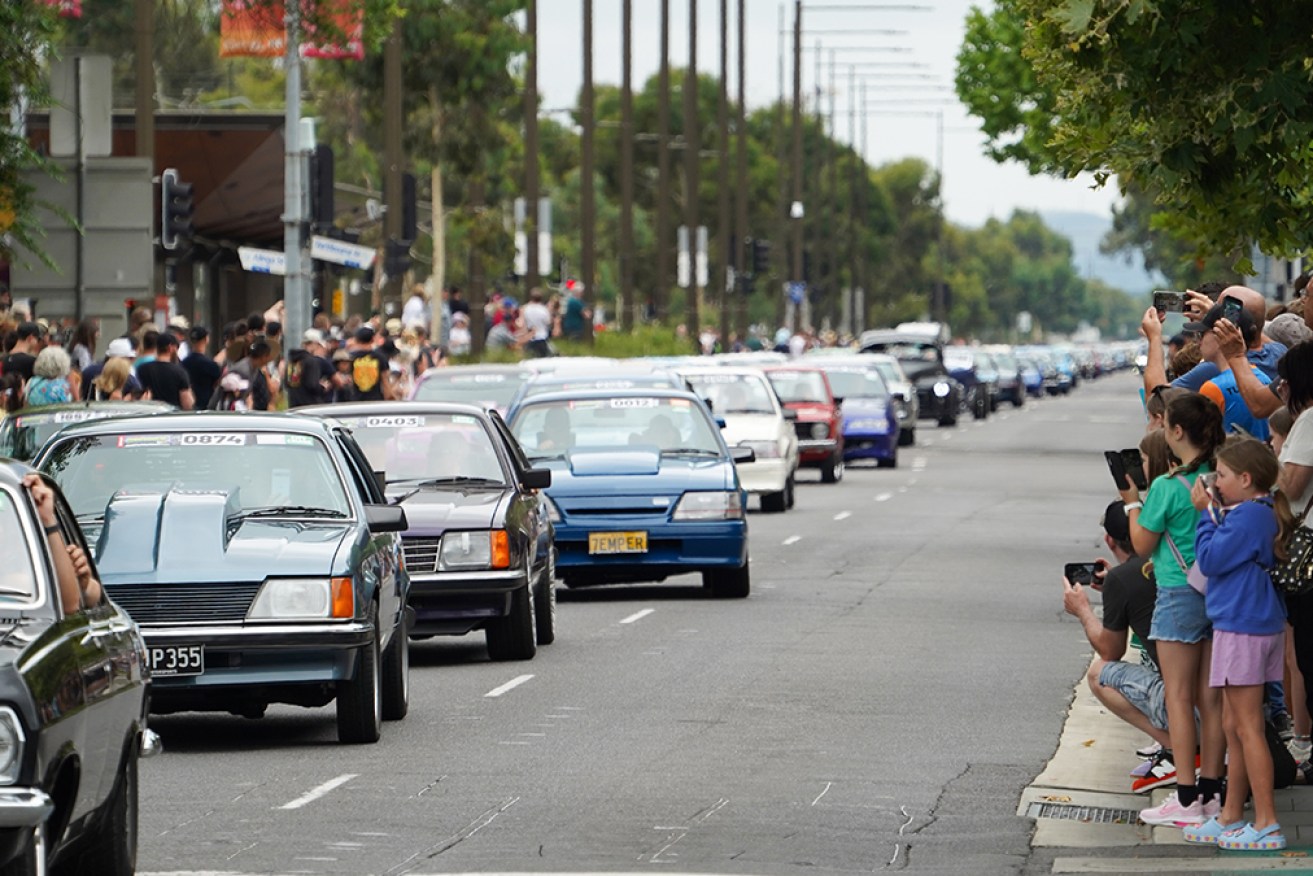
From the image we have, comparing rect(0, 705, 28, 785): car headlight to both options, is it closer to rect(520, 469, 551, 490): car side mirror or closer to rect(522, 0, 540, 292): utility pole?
rect(520, 469, 551, 490): car side mirror

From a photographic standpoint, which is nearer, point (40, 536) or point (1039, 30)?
point (40, 536)

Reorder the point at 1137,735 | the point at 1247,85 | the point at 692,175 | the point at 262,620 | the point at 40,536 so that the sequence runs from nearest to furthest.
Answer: the point at 40,536
the point at 1247,85
the point at 262,620
the point at 1137,735
the point at 692,175

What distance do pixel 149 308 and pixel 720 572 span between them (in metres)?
11.0

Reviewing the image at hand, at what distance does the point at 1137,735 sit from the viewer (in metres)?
14.2

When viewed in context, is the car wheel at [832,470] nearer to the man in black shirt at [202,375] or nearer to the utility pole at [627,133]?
the man in black shirt at [202,375]

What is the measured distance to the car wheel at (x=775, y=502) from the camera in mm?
33344

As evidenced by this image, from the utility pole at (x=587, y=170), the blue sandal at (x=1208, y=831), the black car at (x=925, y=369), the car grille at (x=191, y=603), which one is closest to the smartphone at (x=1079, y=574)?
the blue sandal at (x=1208, y=831)

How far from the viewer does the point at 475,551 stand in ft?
55.7

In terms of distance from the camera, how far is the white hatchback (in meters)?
32.7

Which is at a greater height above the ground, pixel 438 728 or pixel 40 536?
pixel 40 536

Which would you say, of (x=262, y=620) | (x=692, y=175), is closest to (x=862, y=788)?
(x=262, y=620)

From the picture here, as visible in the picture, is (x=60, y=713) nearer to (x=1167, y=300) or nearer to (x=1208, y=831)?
(x=1208, y=831)

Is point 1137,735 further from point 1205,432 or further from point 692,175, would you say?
point 692,175

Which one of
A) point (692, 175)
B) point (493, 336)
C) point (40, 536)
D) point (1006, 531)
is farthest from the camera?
point (692, 175)
